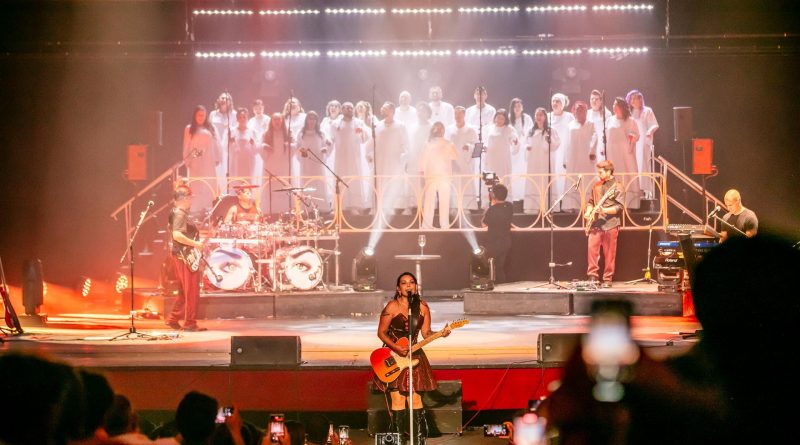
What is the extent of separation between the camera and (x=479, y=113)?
16.2 meters

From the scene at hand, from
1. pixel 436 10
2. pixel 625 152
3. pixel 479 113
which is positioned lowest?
pixel 625 152

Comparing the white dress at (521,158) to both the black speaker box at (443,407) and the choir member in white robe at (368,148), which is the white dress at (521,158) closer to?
the choir member in white robe at (368,148)

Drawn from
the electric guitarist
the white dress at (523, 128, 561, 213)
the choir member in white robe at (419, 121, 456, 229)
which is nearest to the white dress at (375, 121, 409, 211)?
the choir member in white robe at (419, 121, 456, 229)

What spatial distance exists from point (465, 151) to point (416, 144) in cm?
87

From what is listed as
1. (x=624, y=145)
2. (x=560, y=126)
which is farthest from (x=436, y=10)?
(x=624, y=145)

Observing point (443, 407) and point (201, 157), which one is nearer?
point (443, 407)

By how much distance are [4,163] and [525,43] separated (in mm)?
8810

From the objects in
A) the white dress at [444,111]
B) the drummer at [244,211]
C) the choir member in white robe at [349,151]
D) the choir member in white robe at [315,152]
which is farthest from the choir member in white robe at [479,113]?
the drummer at [244,211]

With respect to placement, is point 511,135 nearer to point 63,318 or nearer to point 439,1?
point 439,1

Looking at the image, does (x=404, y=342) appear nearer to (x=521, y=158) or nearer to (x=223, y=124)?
(x=521, y=158)

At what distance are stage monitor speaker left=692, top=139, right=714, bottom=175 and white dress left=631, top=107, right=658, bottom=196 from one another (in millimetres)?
1226

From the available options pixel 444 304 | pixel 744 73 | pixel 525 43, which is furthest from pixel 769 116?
pixel 444 304

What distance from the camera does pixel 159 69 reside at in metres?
15.8

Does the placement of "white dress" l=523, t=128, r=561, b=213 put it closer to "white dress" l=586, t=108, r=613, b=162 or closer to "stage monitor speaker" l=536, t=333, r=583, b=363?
"white dress" l=586, t=108, r=613, b=162
